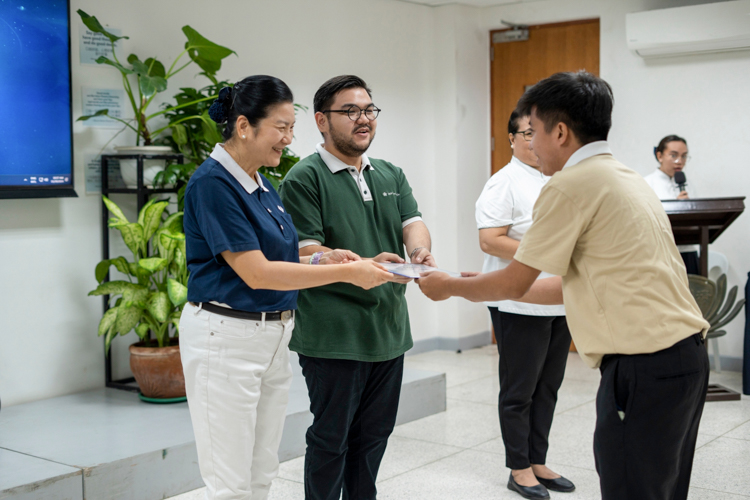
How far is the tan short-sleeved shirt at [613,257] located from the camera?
5.49 feet

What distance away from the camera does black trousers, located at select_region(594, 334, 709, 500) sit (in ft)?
5.56

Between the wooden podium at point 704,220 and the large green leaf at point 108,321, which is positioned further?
the wooden podium at point 704,220

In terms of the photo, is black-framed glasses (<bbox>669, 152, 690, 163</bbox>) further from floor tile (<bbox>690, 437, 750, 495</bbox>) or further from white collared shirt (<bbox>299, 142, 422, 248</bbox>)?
white collared shirt (<bbox>299, 142, 422, 248</bbox>)

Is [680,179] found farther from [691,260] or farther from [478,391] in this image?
[478,391]

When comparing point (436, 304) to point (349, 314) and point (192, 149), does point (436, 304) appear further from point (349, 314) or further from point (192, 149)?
point (349, 314)

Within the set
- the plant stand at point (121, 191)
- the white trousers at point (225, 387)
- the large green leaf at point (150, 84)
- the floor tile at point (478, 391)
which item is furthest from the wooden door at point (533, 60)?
the white trousers at point (225, 387)

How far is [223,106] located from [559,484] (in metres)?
2.10

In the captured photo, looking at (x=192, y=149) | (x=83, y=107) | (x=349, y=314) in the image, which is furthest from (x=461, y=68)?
(x=349, y=314)

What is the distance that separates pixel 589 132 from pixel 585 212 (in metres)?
0.22

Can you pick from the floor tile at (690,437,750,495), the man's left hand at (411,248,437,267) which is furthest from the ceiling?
the man's left hand at (411,248,437,267)

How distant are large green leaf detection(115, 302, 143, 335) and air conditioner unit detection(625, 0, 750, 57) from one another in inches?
152

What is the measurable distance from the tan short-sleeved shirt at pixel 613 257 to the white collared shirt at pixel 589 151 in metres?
0.01

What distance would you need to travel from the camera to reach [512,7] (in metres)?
6.20

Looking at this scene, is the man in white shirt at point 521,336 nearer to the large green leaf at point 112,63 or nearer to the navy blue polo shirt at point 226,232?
the navy blue polo shirt at point 226,232
